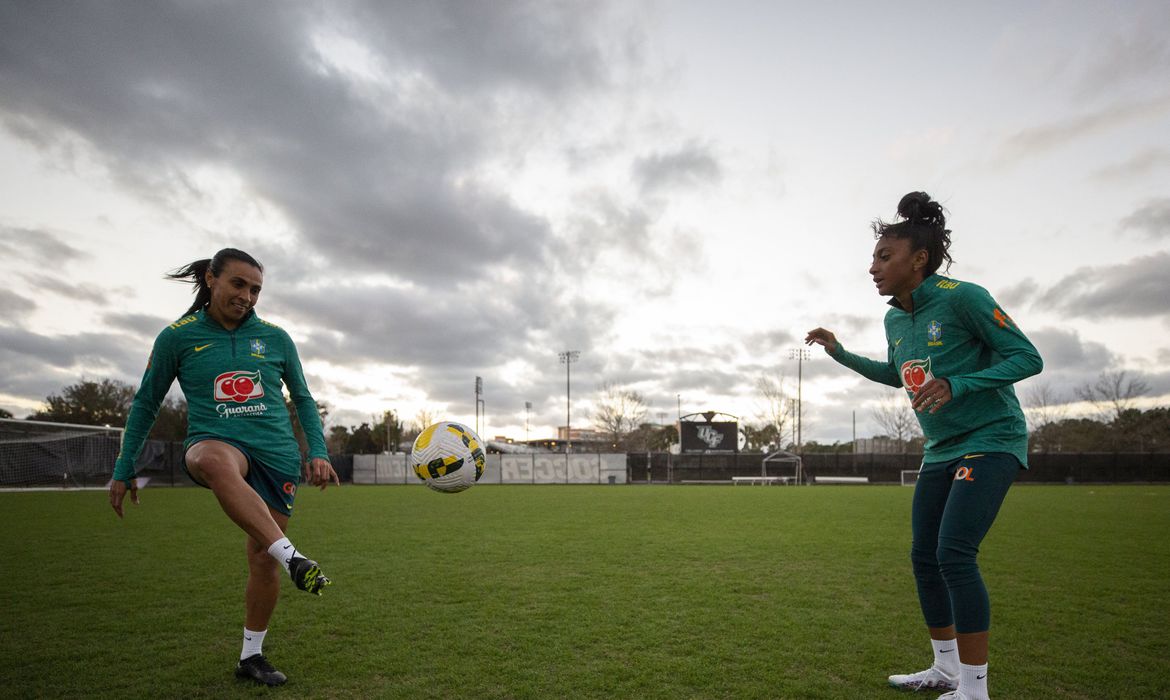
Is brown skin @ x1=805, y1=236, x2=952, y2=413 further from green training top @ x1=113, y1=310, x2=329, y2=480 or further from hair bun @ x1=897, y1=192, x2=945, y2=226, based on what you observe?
green training top @ x1=113, y1=310, x2=329, y2=480

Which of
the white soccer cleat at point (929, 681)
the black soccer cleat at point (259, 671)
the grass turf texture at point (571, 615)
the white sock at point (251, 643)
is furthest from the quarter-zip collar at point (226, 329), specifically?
the white soccer cleat at point (929, 681)

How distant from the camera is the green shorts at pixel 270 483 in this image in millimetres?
3846

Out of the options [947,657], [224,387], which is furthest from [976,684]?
[224,387]

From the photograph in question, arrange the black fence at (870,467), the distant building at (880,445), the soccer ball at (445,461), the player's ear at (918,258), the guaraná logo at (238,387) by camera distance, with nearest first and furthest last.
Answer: the player's ear at (918,258) → the guaraná logo at (238,387) → the soccer ball at (445,461) → the black fence at (870,467) → the distant building at (880,445)

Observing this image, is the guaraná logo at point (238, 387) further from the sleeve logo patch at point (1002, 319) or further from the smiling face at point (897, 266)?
the sleeve logo patch at point (1002, 319)

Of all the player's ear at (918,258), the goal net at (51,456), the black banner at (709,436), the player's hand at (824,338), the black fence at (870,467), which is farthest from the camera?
the black banner at (709,436)

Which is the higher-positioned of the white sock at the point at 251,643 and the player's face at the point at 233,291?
the player's face at the point at 233,291

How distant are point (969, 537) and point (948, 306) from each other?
122cm

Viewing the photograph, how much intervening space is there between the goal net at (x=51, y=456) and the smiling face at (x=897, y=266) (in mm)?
28988

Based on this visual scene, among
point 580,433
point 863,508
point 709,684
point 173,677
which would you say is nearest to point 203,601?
point 173,677

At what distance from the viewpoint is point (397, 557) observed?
28.6 feet

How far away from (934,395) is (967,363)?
0.54m

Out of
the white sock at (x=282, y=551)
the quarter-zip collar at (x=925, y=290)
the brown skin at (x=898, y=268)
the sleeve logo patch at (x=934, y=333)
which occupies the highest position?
the brown skin at (x=898, y=268)

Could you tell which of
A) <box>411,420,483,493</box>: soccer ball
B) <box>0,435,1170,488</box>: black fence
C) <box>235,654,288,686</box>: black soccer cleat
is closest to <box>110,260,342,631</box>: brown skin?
<box>235,654,288,686</box>: black soccer cleat
